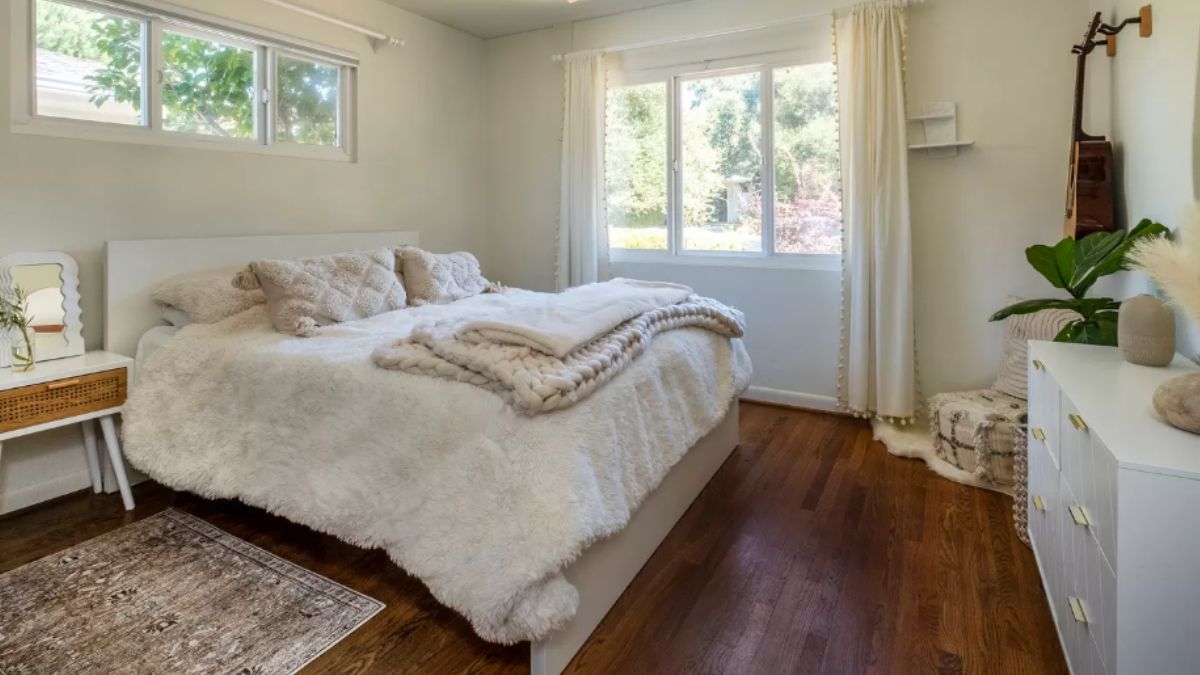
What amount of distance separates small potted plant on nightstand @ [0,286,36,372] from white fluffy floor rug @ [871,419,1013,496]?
377cm

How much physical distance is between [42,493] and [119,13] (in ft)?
6.88

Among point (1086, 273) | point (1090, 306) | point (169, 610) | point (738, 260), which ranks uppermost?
point (738, 260)

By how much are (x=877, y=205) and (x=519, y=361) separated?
2445 millimetres

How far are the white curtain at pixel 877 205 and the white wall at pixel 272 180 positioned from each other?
263cm

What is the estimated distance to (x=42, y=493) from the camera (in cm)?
257

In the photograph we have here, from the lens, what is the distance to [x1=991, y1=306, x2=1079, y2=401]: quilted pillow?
2814mm

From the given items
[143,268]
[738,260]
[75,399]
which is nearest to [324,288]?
[143,268]

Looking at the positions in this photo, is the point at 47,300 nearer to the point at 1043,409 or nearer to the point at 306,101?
the point at 306,101

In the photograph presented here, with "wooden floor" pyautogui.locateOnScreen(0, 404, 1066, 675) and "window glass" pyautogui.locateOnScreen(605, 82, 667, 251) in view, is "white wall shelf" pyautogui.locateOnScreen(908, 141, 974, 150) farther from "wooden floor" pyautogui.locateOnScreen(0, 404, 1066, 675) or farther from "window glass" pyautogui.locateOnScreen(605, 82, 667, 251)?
"wooden floor" pyautogui.locateOnScreen(0, 404, 1066, 675)

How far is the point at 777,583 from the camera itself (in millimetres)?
2008

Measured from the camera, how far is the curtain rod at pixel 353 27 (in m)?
3.24

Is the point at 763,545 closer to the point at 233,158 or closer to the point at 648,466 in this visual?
the point at 648,466

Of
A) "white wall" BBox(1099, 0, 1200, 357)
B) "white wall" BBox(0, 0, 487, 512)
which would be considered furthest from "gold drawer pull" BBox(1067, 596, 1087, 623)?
"white wall" BBox(0, 0, 487, 512)

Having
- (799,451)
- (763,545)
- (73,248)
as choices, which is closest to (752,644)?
(763,545)
